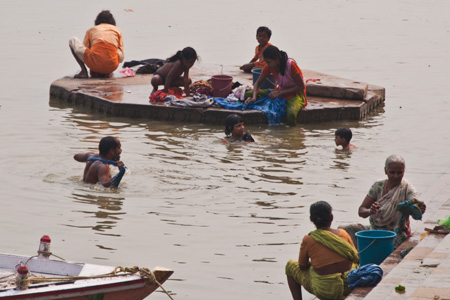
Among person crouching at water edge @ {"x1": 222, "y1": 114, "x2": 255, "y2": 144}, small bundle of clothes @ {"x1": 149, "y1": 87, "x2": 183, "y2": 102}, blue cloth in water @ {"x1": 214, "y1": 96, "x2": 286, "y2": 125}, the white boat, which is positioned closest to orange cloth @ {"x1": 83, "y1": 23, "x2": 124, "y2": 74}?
small bundle of clothes @ {"x1": 149, "y1": 87, "x2": 183, "y2": 102}

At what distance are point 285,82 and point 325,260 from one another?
6936 mm

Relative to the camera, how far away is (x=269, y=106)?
1310cm

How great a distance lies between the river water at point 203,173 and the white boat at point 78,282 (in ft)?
2.61

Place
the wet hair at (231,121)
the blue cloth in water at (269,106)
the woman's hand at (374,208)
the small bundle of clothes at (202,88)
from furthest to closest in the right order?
the small bundle of clothes at (202,88)
the blue cloth in water at (269,106)
the wet hair at (231,121)
the woman's hand at (374,208)

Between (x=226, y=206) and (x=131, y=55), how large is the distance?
39.5 feet

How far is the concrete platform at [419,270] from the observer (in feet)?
17.4

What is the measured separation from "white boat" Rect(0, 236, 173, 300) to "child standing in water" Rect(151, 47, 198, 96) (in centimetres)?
712

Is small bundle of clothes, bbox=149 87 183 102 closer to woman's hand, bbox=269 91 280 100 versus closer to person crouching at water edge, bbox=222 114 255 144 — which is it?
woman's hand, bbox=269 91 280 100

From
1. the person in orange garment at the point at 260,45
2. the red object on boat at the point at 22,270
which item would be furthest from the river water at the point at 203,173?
the person in orange garment at the point at 260,45

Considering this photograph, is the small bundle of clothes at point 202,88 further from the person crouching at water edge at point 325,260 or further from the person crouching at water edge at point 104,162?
the person crouching at water edge at point 325,260

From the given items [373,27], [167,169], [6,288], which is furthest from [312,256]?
[373,27]

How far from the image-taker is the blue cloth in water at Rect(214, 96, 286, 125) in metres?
13.0

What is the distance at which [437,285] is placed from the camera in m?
5.34

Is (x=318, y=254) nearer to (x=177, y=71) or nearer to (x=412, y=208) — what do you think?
(x=412, y=208)
